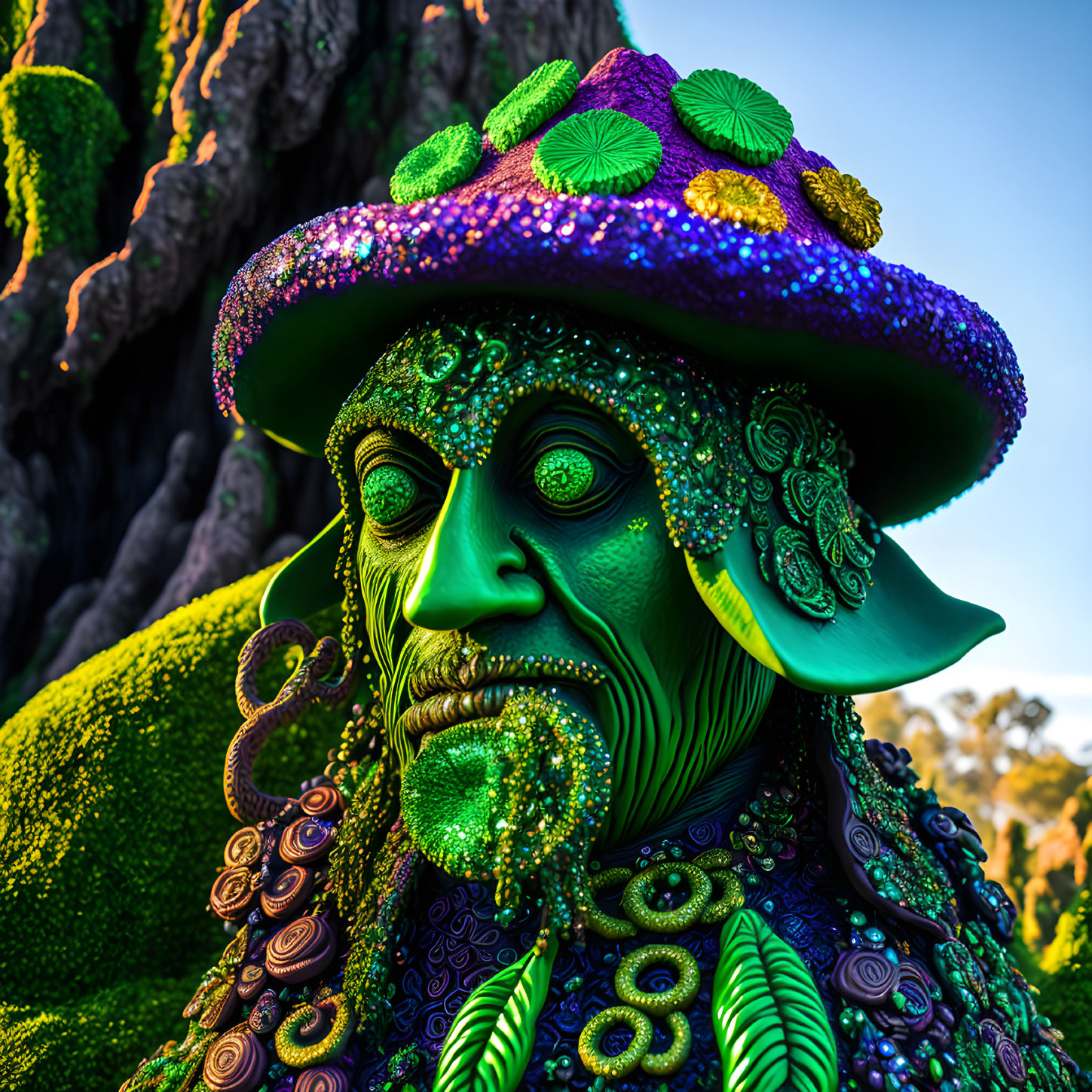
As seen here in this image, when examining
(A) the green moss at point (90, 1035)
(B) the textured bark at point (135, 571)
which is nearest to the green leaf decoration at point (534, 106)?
(A) the green moss at point (90, 1035)

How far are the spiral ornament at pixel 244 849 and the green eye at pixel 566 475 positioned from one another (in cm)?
108

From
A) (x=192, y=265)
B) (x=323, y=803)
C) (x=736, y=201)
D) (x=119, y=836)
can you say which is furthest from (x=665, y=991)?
(x=192, y=265)

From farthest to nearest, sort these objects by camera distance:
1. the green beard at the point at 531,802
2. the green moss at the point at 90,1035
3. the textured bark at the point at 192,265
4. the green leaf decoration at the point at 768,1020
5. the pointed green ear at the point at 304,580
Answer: the textured bark at the point at 192,265, the green moss at the point at 90,1035, the pointed green ear at the point at 304,580, the green beard at the point at 531,802, the green leaf decoration at the point at 768,1020

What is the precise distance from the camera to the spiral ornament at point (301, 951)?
1.66 m

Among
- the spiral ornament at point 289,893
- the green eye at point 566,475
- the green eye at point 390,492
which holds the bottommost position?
the spiral ornament at point 289,893

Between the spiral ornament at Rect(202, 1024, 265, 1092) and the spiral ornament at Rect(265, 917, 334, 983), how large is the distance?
112mm

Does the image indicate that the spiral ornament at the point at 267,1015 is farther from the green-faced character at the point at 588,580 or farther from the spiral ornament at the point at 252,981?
the green-faced character at the point at 588,580

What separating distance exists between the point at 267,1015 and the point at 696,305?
4.64 ft

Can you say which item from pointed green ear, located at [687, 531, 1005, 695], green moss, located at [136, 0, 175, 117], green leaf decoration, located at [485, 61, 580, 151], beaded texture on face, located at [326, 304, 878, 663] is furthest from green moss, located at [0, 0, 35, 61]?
pointed green ear, located at [687, 531, 1005, 695]

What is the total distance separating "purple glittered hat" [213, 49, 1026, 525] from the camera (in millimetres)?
1394

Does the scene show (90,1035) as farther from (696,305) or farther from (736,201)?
(736,201)

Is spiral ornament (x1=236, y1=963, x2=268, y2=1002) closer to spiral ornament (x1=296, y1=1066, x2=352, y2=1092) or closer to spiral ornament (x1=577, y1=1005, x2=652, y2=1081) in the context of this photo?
spiral ornament (x1=296, y1=1066, x2=352, y2=1092)

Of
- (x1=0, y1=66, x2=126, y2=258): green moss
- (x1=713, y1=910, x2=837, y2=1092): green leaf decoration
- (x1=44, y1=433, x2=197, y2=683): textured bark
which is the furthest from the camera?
(x1=0, y1=66, x2=126, y2=258): green moss

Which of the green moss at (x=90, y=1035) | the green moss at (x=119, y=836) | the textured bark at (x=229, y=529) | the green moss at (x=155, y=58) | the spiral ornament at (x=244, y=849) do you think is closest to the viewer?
the spiral ornament at (x=244, y=849)
